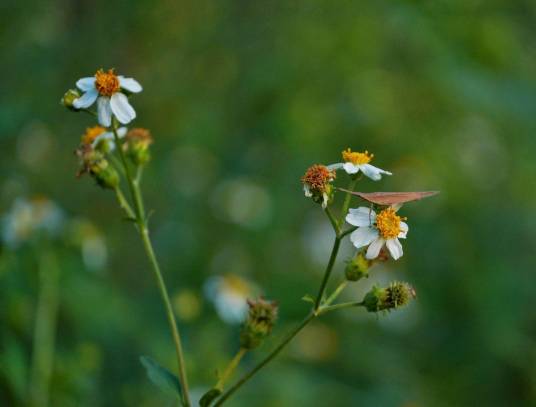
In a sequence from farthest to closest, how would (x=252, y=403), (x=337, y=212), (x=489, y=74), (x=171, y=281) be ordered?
1. (x=337, y=212)
2. (x=171, y=281)
3. (x=489, y=74)
4. (x=252, y=403)

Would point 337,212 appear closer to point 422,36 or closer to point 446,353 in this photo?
point 446,353

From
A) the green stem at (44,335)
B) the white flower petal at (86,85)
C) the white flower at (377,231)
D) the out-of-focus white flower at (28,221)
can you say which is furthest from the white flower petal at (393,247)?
the out-of-focus white flower at (28,221)

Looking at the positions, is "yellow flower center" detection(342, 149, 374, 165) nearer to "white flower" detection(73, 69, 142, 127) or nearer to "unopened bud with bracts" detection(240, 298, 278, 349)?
"unopened bud with bracts" detection(240, 298, 278, 349)

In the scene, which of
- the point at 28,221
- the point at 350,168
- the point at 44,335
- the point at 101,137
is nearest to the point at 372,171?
the point at 350,168

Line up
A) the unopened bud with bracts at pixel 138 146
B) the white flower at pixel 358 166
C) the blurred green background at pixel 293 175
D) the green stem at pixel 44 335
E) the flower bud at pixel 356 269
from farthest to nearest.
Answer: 1. the blurred green background at pixel 293 175
2. the green stem at pixel 44 335
3. the unopened bud with bracts at pixel 138 146
4. the flower bud at pixel 356 269
5. the white flower at pixel 358 166

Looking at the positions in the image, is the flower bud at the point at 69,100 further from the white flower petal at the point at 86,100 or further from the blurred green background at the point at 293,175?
the blurred green background at the point at 293,175


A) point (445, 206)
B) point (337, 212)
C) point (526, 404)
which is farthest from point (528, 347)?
point (337, 212)

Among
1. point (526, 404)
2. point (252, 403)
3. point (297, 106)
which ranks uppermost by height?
point (297, 106)
